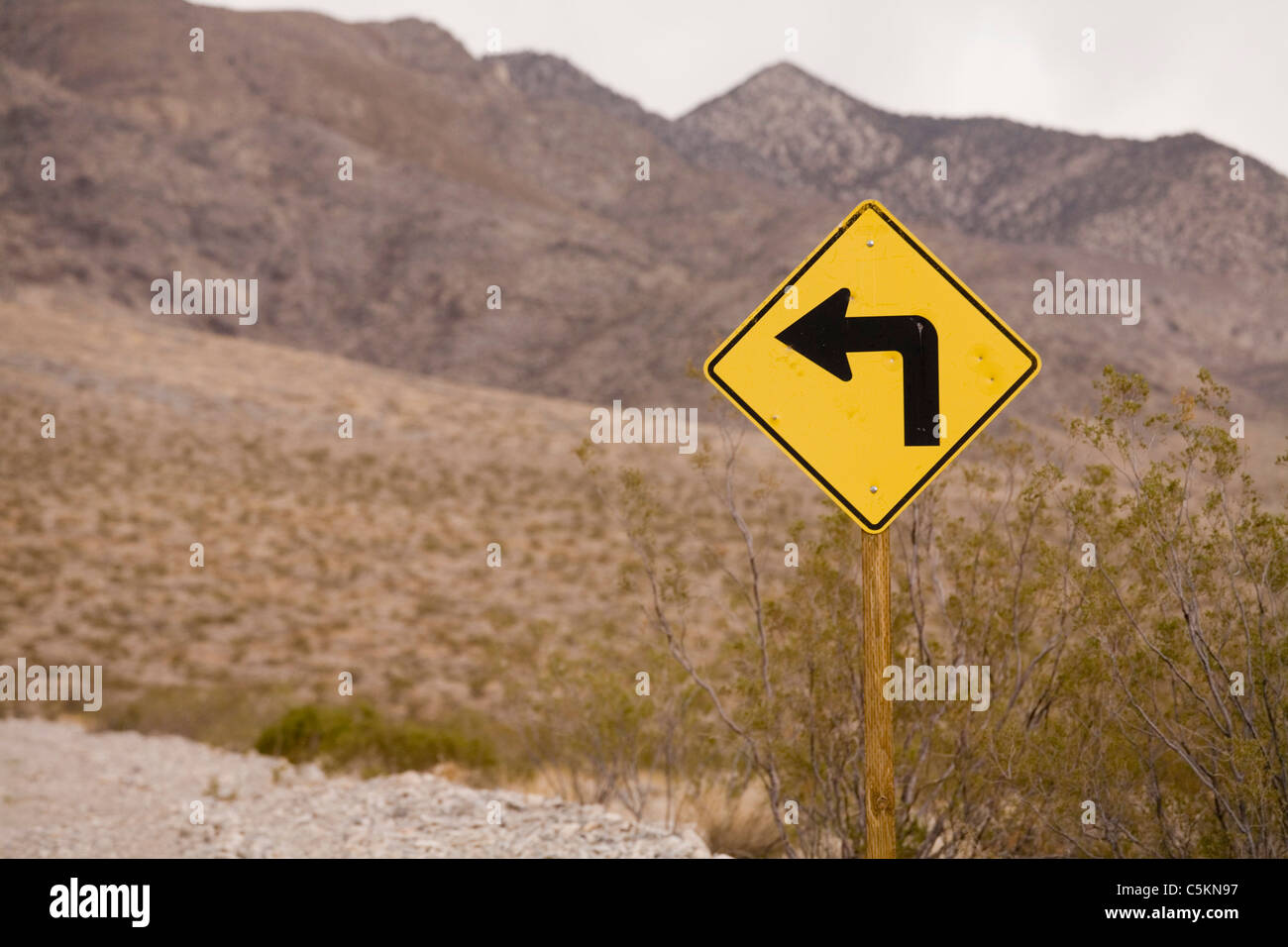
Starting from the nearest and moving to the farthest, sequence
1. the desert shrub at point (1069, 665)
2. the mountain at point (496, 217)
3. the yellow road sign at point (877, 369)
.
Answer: the yellow road sign at point (877, 369) < the desert shrub at point (1069, 665) < the mountain at point (496, 217)

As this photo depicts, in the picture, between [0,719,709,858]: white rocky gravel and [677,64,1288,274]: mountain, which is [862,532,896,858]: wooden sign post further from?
[677,64,1288,274]: mountain

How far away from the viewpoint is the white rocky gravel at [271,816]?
6.38 meters

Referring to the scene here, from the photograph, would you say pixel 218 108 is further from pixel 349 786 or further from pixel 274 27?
pixel 349 786

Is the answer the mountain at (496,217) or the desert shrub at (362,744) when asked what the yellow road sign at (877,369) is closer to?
the desert shrub at (362,744)

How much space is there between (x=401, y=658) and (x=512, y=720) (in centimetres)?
400

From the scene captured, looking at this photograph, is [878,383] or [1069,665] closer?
[878,383]

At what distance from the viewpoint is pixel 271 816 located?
741cm

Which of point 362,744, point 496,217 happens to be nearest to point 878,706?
point 362,744

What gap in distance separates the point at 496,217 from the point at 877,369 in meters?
71.1

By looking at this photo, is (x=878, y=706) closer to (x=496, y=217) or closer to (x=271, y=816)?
(x=271, y=816)

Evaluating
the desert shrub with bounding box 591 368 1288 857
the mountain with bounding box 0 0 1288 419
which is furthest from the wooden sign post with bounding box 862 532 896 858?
the mountain with bounding box 0 0 1288 419

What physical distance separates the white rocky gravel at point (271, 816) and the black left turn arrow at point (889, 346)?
3.52 metres

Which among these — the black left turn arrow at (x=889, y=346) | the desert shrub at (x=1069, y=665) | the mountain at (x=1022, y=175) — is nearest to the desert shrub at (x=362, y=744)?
the desert shrub at (x=1069, y=665)
